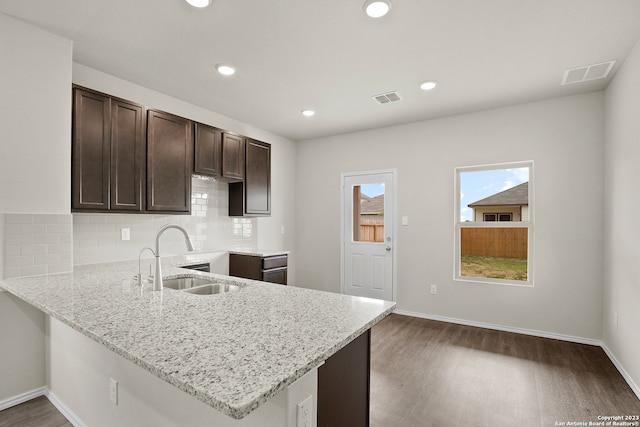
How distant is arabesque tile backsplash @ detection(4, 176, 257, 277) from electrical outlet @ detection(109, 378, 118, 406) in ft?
4.09

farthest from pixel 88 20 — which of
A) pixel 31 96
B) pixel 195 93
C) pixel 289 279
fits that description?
pixel 289 279

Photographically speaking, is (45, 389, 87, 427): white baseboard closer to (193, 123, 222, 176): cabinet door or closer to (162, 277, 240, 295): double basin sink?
(162, 277, 240, 295): double basin sink

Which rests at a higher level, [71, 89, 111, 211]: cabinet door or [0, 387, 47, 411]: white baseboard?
[71, 89, 111, 211]: cabinet door

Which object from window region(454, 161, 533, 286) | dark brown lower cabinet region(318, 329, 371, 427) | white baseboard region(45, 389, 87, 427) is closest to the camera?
dark brown lower cabinet region(318, 329, 371, 427)

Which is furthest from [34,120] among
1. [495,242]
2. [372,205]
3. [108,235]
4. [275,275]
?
[495,242]

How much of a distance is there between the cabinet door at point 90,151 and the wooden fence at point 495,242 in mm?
4011

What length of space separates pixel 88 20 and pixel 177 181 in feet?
4.77

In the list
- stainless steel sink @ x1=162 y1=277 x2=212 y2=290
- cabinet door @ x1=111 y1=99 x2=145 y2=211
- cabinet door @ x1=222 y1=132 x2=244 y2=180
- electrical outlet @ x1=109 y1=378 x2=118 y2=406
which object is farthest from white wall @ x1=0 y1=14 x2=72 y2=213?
cabinet door @ x1=222 y1=132 x2=244 y2=180

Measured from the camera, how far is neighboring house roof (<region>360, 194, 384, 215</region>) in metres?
4.75

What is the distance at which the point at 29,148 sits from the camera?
2281 millimetres

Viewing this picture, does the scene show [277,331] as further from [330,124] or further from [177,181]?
[330,124]

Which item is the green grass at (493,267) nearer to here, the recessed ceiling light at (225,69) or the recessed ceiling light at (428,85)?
the recessed ceiling light at (428,85)

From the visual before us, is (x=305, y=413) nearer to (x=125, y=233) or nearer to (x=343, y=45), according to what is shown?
(x=343, y=45)

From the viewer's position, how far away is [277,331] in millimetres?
1170
